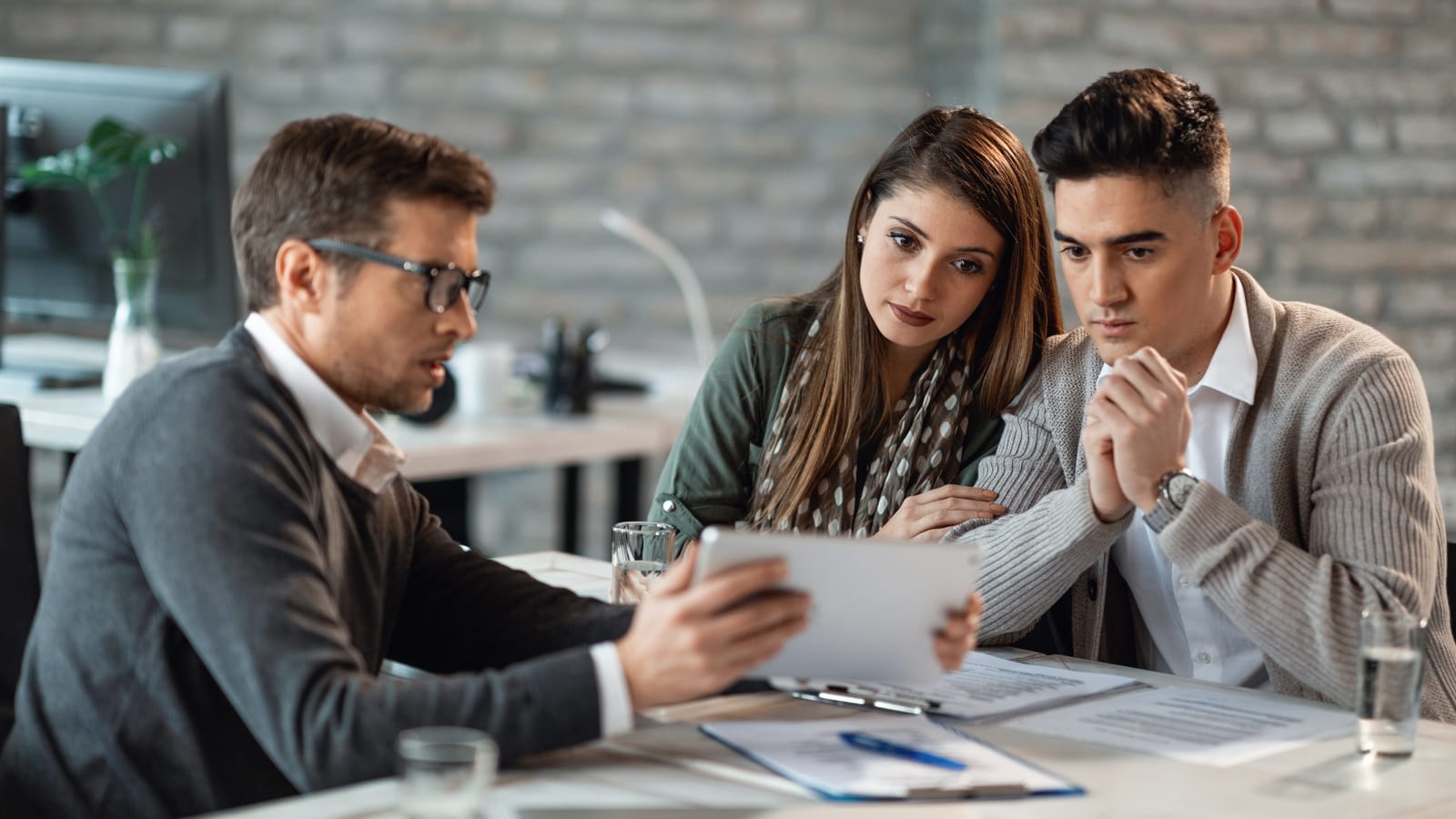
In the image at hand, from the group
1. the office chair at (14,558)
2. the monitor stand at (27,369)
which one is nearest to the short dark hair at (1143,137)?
the office chair at (14,558)

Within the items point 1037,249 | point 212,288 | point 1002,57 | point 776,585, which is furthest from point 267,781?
point 1002,57

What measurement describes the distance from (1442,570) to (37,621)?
1.41 meters

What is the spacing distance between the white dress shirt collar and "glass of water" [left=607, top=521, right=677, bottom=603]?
0.35 m

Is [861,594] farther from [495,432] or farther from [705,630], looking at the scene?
[495,432]

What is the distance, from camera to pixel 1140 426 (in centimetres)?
158

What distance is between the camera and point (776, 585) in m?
1.23

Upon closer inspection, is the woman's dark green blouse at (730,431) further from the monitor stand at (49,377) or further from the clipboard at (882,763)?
the monitor stand at (49,377)

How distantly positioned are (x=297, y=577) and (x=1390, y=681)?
877 mm

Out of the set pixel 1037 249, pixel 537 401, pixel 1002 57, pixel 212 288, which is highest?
pixel 1002 57

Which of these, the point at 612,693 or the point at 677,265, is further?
the point at 677,265

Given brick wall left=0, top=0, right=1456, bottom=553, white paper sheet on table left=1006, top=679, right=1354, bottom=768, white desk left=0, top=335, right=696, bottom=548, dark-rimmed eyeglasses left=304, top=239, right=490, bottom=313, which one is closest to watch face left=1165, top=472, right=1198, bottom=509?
white paper sheet on table left=1006, top=679, right=1354, bottom=768

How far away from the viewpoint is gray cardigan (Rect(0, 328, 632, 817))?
1.17 meters

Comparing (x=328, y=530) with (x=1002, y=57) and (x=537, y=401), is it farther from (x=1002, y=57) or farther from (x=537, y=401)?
(x=1002, y=57)

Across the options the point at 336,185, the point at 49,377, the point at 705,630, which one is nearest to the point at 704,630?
the point at 705,630
